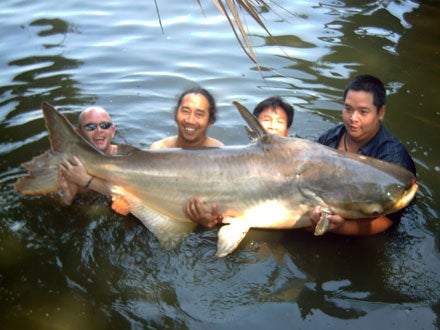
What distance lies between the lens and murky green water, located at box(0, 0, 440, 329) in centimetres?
275

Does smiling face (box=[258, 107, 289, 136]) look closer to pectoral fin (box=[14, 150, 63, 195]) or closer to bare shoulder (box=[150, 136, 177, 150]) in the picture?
bare shoulder (box=[150, 136, 177, 150])

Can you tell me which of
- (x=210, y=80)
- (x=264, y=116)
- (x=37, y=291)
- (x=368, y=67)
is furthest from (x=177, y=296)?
(x=368, y=67)

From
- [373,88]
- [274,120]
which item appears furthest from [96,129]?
[373,88]

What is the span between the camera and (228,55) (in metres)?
6.92

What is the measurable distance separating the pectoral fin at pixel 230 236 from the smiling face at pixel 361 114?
3.84 feet

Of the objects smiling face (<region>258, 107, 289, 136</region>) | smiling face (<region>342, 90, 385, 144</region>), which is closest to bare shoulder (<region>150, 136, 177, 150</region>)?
smiling face (<region>258, 107, 289, 136</region>)

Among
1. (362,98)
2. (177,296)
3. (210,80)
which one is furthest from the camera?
(210,80)

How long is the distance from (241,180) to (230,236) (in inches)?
14.7

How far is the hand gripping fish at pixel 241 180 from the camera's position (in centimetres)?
264

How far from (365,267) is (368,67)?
4.01 metres

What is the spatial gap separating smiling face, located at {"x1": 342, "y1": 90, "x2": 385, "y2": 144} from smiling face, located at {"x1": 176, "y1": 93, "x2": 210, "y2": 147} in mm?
1199

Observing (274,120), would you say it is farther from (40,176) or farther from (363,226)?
(40,176)

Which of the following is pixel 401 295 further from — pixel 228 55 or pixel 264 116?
pixel 228 55

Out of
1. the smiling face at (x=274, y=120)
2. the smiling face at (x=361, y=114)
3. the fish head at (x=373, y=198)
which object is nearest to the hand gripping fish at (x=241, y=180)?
the fish head at (x=373, y=198)
